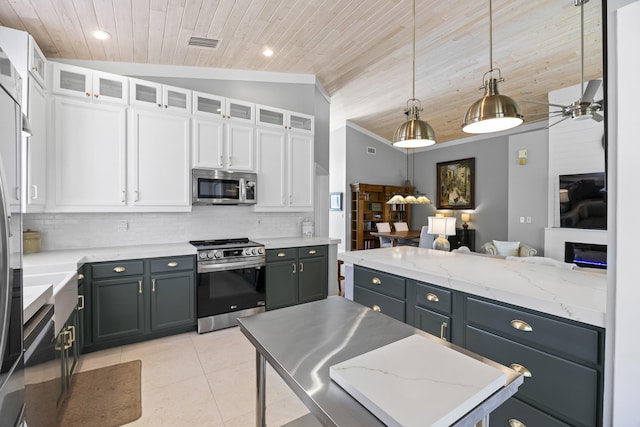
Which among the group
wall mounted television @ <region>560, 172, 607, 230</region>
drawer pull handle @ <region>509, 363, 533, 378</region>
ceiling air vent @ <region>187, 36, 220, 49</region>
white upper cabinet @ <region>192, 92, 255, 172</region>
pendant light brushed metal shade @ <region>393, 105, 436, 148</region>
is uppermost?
ceiling air vent @ <region>187, 36, 220, 49</region>

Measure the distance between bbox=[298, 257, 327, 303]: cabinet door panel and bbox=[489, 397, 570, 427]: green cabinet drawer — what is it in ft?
8.73

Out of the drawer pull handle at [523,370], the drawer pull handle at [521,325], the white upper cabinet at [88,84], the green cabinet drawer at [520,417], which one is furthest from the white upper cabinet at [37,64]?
the green cabinet drawer at [520,417]

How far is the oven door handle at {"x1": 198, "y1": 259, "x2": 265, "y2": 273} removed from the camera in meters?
3.31

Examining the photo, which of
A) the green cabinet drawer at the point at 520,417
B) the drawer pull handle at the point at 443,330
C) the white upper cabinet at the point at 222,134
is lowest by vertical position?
the green cabinet drawer at the point at 520,417

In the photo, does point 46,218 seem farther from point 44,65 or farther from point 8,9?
point 8,9

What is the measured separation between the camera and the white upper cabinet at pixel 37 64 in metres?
2.47

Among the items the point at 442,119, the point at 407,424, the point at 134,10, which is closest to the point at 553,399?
the point at 407,424

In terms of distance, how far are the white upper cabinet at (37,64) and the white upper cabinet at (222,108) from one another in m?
1.32

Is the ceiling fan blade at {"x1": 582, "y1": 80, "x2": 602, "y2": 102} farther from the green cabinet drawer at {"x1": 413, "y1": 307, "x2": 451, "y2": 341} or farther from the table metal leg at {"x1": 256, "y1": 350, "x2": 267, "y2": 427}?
the table metal leg at {"x1": 256, "y1": 350, "x2": 267, "y2": 427}

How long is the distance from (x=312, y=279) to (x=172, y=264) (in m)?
1.76

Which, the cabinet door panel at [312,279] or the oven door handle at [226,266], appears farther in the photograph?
the cabinet door panel at [312,279]

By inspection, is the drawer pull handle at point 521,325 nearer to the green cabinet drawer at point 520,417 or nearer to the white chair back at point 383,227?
the green cabinet drawer at point 520,417

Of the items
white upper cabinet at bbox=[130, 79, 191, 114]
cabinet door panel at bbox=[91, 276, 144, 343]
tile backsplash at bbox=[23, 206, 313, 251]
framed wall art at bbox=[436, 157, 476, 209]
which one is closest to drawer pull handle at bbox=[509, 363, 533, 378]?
cabinet door panel at bbox=[91, 276, 144, 343]

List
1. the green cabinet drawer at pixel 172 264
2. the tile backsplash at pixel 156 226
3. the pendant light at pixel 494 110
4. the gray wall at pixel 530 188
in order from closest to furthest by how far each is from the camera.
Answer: the pendant light at pixel 494 110, the green cabinet drawer at pixel 172 264, the tile backsplash at pixel 156 226, the gray wall at pixel 530 188
